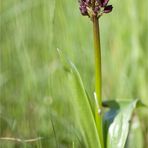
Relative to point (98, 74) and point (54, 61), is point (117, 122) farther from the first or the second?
point (54, 61)

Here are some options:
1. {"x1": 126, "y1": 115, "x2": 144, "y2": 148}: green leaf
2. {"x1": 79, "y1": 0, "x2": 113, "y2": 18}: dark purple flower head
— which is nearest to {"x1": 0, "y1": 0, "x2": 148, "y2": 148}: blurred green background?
{"x1": 126, "y1": 115, "x2": 144, "y2": 148}: green leaf

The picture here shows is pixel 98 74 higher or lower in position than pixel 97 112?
higher

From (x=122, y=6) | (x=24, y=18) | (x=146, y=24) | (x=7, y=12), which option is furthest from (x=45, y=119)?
(x=122, y=6)

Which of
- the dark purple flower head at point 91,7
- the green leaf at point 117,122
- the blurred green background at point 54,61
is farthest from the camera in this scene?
the blurred green background at point 54,61

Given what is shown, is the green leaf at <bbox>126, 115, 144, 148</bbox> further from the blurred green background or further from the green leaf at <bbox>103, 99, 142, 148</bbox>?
the green leaf at <bbox>103, 99, 142, 148</bbox>

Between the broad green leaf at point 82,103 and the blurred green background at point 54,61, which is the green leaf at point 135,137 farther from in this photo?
the broad green leaf at point 82,103

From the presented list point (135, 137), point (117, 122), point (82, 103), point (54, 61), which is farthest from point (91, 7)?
point (54, 61)

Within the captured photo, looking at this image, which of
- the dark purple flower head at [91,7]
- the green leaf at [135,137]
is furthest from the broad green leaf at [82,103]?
the green leaf at [135,137]

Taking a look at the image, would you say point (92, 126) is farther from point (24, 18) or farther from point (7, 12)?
point (7, 12)

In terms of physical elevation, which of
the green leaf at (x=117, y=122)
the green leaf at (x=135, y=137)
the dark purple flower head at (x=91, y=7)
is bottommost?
the green leaf at (x=135, y=137)
